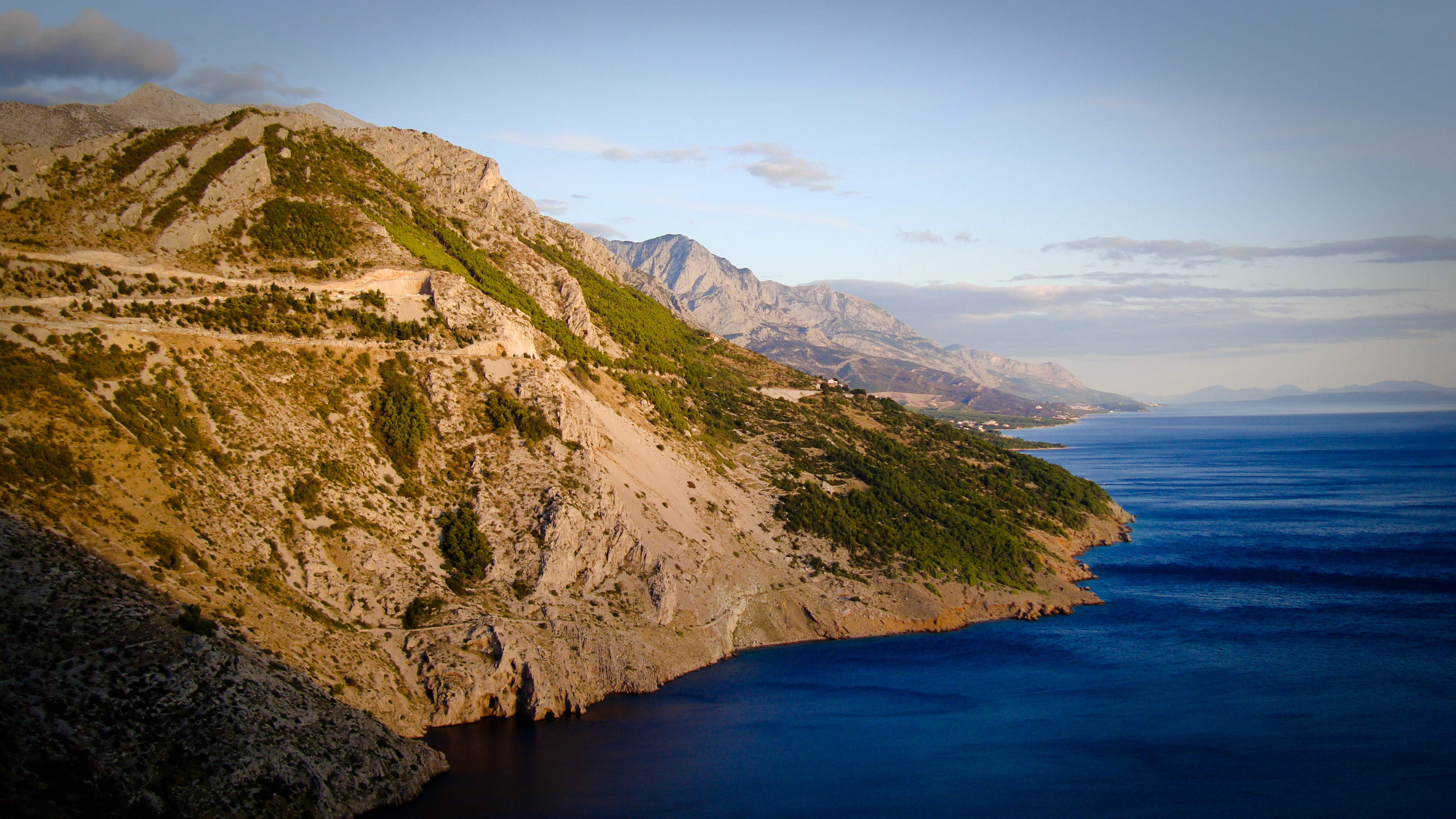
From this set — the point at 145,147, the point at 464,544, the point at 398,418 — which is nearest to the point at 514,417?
the point at 398,418

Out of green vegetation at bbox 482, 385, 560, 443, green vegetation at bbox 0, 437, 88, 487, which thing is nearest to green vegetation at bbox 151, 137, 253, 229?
green vegetation at bbox 482, 385, 560, 443

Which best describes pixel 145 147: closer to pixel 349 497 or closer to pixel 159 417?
pixel 159 417

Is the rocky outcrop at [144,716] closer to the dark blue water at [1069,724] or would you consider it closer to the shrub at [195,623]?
the shrub at [195,623]

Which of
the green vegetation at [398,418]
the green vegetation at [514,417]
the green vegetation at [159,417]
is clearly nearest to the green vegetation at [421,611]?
the green vegetation at [398,418]

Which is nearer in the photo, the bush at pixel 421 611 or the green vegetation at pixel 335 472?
the bush at pixel 421 611

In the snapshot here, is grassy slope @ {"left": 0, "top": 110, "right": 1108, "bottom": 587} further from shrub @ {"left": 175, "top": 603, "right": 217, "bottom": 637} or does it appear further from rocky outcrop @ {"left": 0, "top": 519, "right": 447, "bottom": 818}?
rocky outcrop @ {"left": 0, "top": 519, "right": 447, "bottom": 818}

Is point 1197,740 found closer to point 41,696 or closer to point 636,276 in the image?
point 41,696
